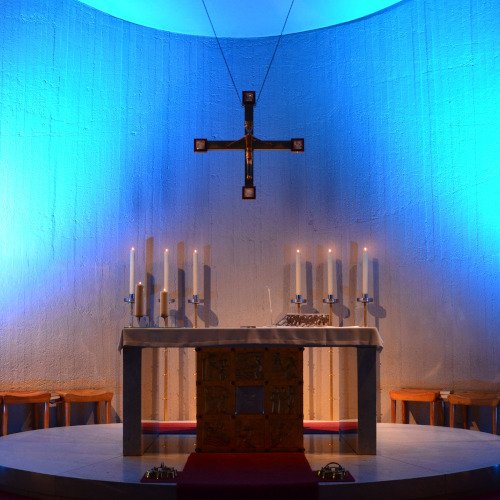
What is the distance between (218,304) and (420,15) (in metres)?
3.40

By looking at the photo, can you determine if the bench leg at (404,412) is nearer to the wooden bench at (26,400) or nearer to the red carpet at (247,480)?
the red carpet at (247,480)

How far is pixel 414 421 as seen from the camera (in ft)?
21.9

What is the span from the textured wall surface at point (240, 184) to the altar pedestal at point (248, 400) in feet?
6.56

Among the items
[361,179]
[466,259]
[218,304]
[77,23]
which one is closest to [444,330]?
[466,259]

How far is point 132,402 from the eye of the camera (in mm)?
4688

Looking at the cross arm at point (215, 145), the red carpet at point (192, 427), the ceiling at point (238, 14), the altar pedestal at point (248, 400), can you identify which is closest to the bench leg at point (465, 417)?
the red carpet at point (192, 427)

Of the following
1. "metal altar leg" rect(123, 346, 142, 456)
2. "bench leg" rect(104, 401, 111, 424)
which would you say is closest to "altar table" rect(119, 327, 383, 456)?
"metal altar leg" rect(123, 346, 142, 456)

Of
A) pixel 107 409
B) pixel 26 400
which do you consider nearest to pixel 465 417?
pixel 107 409

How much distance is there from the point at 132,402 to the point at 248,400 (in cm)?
75

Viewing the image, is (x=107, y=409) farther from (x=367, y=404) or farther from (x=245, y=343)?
(x=367, y=404)

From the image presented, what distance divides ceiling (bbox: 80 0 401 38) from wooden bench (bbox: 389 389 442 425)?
11.9 ft

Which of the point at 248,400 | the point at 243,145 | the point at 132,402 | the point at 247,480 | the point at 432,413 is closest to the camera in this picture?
the point at 247,480

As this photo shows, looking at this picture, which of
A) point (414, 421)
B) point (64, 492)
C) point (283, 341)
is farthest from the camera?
point (414, 421)

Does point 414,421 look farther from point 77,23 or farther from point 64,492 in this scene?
point 77,23
